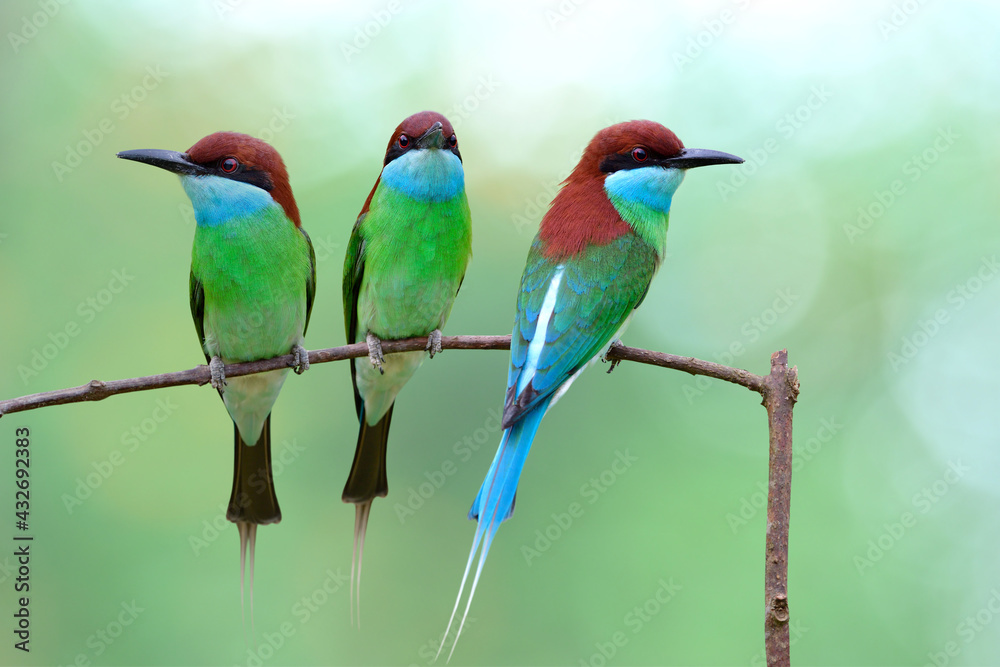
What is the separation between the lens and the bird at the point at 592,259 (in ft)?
7.30

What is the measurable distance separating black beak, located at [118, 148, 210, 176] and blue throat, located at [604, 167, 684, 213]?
1113mm

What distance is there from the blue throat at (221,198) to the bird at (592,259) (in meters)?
0.76

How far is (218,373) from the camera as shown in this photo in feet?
7.95

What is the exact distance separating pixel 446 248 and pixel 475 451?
174 cm

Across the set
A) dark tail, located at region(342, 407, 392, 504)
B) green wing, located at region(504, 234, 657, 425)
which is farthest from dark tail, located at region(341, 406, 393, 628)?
green wing, located at region(504, 234, 657, 425)

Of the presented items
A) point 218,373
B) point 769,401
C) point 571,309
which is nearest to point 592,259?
point 571,309

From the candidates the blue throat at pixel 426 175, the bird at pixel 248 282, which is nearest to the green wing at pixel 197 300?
the bird at pixel 248 282

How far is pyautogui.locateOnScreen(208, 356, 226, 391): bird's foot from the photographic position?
2.40m

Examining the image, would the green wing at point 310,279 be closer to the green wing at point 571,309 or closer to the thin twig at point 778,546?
the green wing at point 571,309

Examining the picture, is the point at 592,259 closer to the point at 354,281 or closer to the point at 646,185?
the point at 646,185

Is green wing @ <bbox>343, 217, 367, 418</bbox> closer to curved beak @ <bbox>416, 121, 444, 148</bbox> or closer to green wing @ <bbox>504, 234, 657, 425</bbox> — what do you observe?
curved beak @ <bbox>416, 121, 444, 148</bbox>

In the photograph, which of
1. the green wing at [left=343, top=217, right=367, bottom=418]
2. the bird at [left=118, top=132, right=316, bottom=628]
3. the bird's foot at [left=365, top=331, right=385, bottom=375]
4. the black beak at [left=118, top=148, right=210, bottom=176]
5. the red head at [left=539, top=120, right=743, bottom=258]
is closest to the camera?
the black beak at [left=118, top=148, right=210, bottom=176]

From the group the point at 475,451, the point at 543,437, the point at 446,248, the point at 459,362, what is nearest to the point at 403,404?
the point at 459,362

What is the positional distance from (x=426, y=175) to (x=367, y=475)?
84 cm
